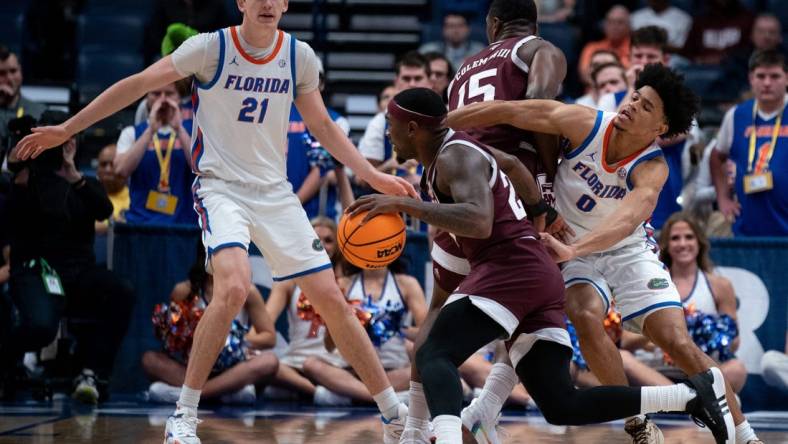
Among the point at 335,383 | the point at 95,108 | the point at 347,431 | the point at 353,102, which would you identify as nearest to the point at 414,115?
the point at 95,108

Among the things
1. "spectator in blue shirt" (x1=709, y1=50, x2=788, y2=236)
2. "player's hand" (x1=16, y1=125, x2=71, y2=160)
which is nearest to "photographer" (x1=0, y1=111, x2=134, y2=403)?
"player's hand" (x1=16, y1=125, x2=71, y2=160)

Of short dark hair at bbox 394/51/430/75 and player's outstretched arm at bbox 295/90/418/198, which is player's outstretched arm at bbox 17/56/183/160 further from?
short dark hair at bbox 394/51/430/75

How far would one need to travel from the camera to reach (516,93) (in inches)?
243

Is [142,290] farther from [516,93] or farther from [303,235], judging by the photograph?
[516,93]

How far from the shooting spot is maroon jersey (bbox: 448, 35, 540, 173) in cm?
605

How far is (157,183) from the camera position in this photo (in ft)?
30.8

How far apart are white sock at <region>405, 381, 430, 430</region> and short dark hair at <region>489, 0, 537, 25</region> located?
6.61 ft

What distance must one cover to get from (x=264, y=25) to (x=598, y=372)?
235cm

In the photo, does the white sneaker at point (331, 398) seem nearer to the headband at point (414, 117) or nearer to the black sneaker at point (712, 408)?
the black sneaker at point (712, 408)

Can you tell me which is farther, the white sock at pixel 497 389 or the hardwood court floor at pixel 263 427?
the hardwood court floor at pixel 263 427

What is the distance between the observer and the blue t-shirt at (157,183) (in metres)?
9.29

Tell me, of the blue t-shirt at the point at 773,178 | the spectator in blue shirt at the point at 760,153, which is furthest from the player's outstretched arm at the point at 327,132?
the blue t-shirt at the point at 773,178

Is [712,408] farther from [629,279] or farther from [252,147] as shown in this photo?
[252,147]

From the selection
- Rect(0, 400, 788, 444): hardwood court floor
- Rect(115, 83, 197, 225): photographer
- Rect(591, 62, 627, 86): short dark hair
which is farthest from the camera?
Rect(591, 62, 627, 86): short dark hair
